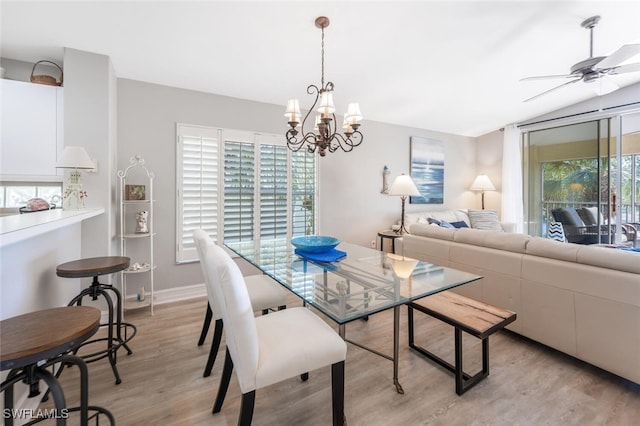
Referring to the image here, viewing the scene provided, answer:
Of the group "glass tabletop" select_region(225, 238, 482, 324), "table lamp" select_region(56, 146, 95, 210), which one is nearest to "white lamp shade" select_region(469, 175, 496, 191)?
"glass tabletop" select_region(225, 238, 482, 324)

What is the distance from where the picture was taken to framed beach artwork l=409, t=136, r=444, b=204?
17.0 feet

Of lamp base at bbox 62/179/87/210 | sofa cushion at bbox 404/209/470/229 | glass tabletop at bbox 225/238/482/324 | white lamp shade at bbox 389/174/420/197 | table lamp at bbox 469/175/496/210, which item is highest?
table lamp at bbox 469/175/496/210

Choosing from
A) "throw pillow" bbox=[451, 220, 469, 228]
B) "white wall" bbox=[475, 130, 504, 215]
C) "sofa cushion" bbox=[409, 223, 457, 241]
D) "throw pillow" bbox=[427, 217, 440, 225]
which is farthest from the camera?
"white wall" bbox=[475, 130, 504, 215]

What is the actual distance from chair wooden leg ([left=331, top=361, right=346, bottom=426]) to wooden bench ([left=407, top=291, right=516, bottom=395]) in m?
0.69

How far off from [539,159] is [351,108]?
5132mm

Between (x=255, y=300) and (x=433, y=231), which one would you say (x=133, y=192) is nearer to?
(x=255, y=300)

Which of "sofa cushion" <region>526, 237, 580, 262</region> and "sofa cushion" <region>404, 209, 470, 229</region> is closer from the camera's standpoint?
"sofa cushion" <region>526, 237, 580, 262</region>

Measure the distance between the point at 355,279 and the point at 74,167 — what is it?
2255 millimetres

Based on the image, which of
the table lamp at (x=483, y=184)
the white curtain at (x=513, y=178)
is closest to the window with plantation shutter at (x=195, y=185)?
the table lamp at (x=483, y=184)

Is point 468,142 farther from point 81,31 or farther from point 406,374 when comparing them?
point 81,31

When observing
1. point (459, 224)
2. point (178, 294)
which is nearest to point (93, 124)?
point (178, 294)

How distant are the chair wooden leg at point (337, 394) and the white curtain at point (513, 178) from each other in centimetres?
544

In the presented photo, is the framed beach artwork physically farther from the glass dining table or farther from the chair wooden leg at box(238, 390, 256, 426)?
the chair wooden leg at box(238, 390, 256, 426)

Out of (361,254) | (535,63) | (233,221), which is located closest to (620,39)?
(535,63)
